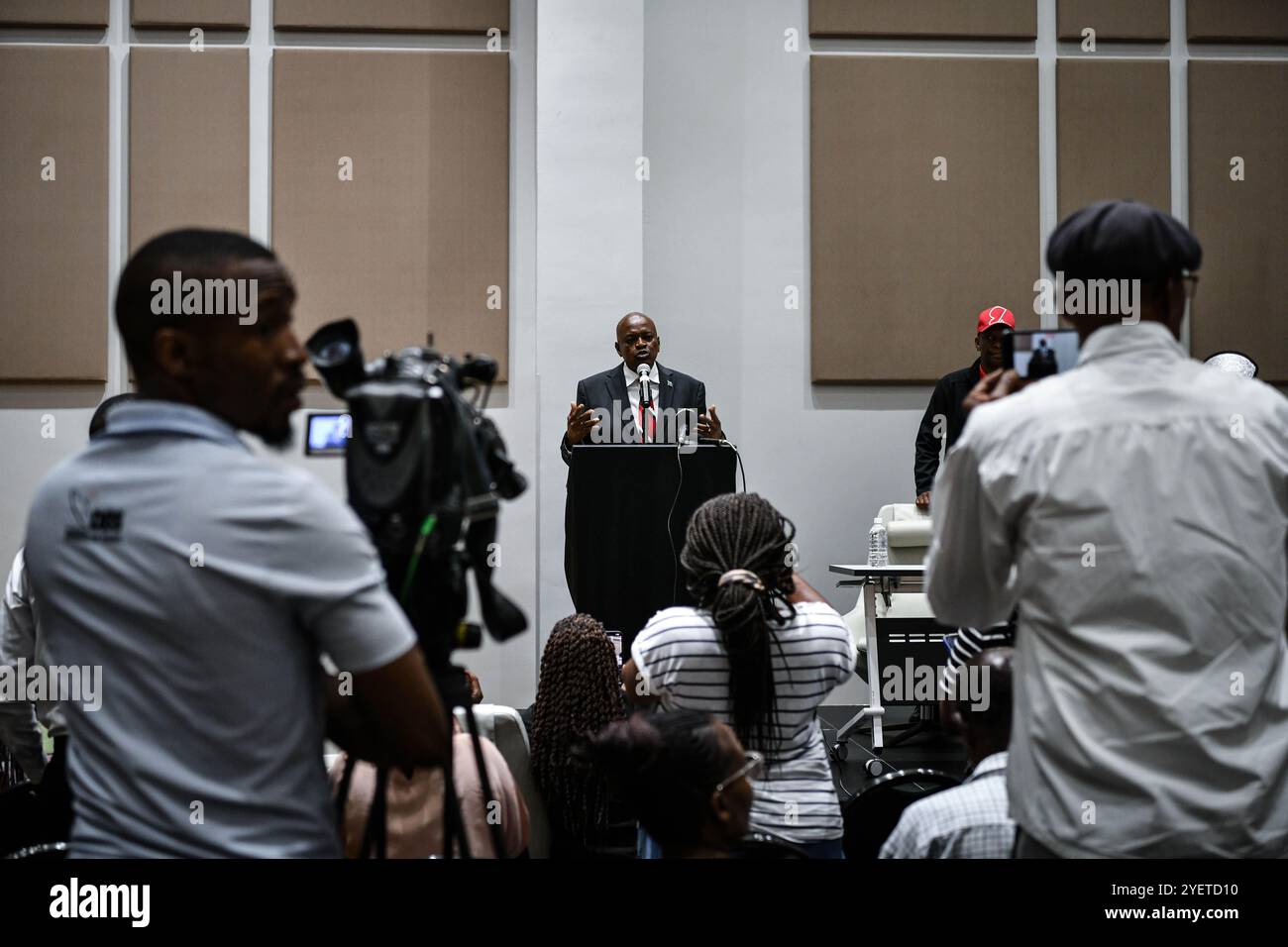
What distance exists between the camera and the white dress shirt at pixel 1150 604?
137 cm

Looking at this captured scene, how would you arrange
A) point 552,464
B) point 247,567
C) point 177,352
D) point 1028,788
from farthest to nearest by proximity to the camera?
point 552,464 → point 1028,788 → point 177,352 → point 247,567

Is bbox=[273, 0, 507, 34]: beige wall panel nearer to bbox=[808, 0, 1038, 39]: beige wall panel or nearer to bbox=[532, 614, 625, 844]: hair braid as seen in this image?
bbox=[808, 0, 1038, 39]: beige wall panel

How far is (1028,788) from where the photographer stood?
142 centimetres

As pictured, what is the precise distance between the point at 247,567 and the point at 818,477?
5.51 metres

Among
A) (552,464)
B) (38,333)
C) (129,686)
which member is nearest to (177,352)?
(129,686)

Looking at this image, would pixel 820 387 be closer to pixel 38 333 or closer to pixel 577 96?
pixel 577 96

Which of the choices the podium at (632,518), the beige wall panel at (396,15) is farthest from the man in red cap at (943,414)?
the beige wall panel at (396,15)

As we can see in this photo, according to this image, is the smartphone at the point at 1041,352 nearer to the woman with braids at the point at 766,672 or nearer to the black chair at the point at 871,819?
the woman with braids at the point at 766,672

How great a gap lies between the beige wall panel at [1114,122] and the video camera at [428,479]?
577 centimetres

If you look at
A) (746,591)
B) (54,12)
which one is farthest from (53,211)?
(746,591)

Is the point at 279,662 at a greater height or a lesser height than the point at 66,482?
lesser

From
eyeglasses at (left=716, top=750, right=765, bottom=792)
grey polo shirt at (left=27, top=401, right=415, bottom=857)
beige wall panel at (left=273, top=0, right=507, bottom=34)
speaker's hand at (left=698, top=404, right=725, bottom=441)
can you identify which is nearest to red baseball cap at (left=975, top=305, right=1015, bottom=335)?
speaker's hand at (left=698, top=404, right=725, bottom=441)

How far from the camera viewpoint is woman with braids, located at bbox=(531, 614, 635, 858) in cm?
269
